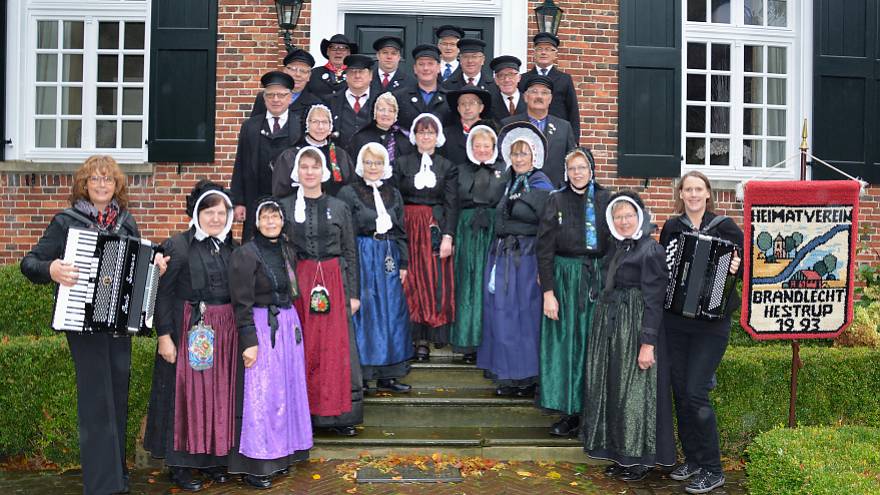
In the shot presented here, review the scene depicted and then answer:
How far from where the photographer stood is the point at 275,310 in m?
5.46

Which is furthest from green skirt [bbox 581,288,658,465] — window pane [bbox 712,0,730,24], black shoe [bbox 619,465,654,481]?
Answer: window pane [bbox 712,0,730,24]

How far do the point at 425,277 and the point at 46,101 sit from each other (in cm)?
527

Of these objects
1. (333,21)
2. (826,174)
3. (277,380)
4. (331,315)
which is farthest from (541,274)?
(826,174)

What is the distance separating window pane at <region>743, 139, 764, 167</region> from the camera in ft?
32.2

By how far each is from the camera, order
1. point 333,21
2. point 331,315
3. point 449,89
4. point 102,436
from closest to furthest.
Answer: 1. point 102,436
2. point 331,315
3. point 449,89
4. point 333,21

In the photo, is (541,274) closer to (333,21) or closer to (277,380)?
(277,380)

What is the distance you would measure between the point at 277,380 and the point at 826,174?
6808mm

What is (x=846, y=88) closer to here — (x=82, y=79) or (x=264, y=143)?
(x=264, y=143)

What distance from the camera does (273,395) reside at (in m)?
5.43

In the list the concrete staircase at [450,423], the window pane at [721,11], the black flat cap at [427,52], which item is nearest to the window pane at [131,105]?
the black flat cap at [427,52]

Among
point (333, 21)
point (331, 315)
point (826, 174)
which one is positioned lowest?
point (331, 315)

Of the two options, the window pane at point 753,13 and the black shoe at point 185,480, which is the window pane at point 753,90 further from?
the black shoe at point 185,480

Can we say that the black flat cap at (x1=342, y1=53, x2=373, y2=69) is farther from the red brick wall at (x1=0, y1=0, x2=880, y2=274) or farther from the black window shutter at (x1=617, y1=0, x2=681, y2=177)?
the black window shutter at (x1=617, y1=0, x2=681, y2=177)

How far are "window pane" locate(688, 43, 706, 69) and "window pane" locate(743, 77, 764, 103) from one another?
0.54 m
